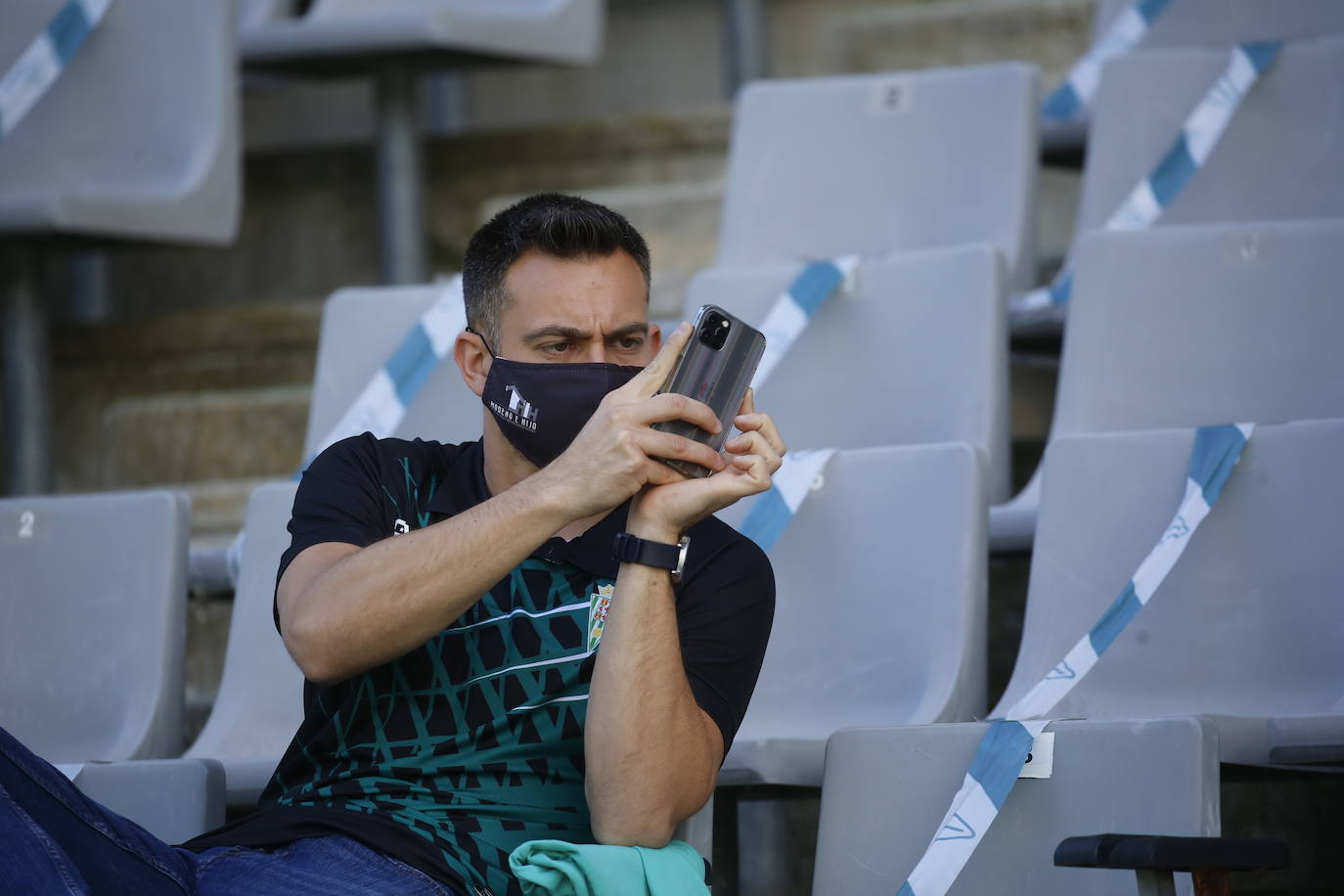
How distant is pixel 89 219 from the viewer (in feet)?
11.2

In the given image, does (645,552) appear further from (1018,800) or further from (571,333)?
(1018,800)

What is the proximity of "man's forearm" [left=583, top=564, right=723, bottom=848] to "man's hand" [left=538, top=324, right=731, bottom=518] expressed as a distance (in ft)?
0.29

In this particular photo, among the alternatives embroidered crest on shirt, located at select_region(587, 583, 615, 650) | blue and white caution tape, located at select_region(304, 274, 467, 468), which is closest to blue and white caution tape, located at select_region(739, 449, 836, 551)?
embroidered crest on shirt, located at select_region(587, 583, 615, 650)

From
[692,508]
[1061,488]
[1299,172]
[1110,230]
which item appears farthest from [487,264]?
[1299,172]

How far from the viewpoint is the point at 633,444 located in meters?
1.63

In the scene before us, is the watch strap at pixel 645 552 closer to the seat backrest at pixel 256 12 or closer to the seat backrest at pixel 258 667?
the seat backrest at pixel 258 667

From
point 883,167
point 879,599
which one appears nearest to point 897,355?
point 879,599

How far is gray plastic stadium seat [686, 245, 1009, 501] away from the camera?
8.83 feet

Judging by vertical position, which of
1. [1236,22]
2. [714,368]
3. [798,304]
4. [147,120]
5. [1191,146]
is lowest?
[714,368]

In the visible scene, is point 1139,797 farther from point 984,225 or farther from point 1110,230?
point 984,225

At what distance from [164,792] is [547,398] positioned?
591mm

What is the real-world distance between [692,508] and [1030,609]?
0.80m

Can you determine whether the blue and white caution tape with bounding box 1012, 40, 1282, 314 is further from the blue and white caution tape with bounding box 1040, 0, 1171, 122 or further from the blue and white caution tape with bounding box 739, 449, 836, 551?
the blue and white caution tape with bounding box 739, 449, 836, 551

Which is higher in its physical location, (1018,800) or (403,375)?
(403,375)
